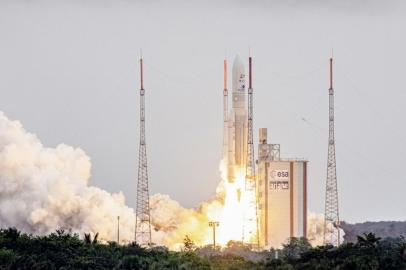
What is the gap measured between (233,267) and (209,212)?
1866 inches

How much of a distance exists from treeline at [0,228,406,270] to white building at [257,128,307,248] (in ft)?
113

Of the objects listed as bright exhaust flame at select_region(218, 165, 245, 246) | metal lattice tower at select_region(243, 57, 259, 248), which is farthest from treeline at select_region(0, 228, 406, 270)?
bright exhaust flame at select_region(218, 165, 245, 246)

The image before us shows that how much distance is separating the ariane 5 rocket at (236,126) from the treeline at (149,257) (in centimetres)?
3480

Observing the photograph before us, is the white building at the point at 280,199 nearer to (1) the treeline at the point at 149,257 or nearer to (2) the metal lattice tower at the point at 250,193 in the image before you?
(2) the metal lattice tower at the point at 250,193

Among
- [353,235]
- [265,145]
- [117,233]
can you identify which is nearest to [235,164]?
[265,145]

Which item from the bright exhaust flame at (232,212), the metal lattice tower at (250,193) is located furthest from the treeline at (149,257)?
the bright exhaust flame at (232,212)

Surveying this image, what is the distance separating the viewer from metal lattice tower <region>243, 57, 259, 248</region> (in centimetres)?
10294

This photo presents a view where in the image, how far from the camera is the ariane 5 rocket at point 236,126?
106 meters

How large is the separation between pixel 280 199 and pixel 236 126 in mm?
6510

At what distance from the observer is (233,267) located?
66.6 m

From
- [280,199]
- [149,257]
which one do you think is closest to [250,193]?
[280,199]

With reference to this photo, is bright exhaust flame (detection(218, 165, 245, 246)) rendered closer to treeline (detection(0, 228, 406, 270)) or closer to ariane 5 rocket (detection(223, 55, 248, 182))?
ariane 5 rocket (detection(223, 55, 248, 182))

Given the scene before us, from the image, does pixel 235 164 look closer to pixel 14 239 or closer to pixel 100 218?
pixel 100 218

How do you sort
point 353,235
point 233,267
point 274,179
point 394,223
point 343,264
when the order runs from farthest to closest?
point 394,223
point 353,235
point 274,179
point 233,267
point 343,264
